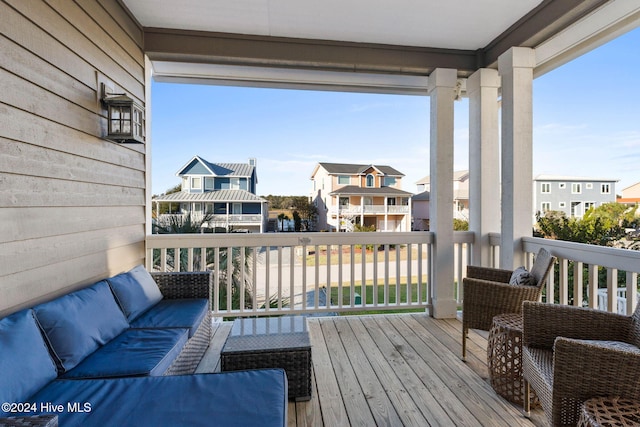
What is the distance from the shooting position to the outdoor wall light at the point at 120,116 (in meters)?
2.47

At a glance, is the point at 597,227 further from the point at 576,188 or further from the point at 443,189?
the point at 443,189

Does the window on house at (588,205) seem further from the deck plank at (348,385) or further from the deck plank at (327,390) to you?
the deck plank at (327,390)

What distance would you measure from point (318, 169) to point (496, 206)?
79.7 inches

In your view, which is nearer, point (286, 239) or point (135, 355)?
point (135, 355)

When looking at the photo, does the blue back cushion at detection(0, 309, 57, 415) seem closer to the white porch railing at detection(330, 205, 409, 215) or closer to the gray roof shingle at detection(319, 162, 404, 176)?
the white porch railing at detection(330, 205, 409, 215)

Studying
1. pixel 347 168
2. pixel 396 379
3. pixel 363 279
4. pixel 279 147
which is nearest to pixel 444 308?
pixel 363 279

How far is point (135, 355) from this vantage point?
Answer: 1.67 meters

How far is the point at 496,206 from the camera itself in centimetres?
360

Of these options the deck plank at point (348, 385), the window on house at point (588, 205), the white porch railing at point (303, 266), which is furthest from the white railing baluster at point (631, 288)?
the deck plank at point (348, 385)

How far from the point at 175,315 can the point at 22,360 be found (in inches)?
39.2

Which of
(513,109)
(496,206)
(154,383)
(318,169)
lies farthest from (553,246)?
(154,383)

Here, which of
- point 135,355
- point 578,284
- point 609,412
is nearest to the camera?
point 609,412

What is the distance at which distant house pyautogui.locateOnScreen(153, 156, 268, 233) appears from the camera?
135 inches

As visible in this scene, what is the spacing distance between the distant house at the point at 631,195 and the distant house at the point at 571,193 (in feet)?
0.21
